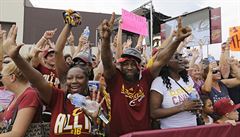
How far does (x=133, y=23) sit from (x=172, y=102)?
3.38 meters

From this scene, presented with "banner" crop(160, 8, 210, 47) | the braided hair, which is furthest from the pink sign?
"banner" crop(160, 8, 210, 47)

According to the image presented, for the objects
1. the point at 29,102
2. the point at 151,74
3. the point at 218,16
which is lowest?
the point at 29,102

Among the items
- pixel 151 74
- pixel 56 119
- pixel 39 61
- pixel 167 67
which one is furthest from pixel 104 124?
pixel 39 61

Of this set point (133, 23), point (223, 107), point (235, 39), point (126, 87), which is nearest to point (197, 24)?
point (235, 39)

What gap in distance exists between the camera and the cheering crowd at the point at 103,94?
2.26 meters

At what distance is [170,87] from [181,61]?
31 cm

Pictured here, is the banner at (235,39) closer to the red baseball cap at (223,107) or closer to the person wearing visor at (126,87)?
the red baseball cap at (223,107)

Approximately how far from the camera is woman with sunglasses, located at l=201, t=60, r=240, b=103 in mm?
3834

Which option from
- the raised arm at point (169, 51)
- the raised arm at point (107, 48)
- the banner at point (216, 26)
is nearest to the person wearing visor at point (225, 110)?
the raised arm at point (169, 51)

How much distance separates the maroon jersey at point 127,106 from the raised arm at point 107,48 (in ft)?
0.27

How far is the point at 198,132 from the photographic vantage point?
8.84ft

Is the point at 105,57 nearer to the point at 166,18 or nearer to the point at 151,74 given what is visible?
the point at 151,74

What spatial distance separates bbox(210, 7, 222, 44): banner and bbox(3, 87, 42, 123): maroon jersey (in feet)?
41.9

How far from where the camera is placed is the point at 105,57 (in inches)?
103
